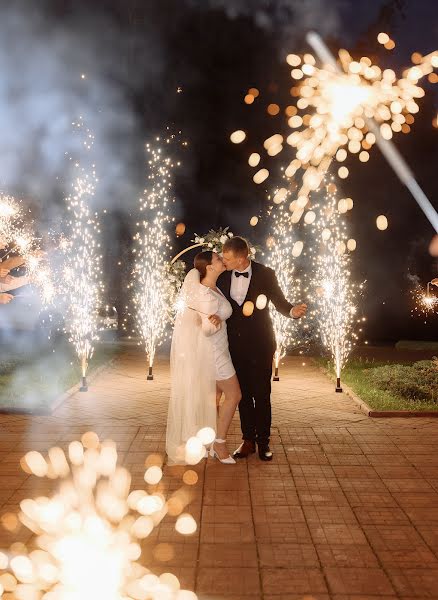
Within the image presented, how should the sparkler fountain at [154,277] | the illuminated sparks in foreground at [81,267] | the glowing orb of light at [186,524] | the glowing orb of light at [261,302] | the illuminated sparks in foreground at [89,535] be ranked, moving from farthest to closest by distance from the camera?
the sparkler fountain at [154,277] → the illuminated sparks in foreground at [81,267] → the glowing orb of light at [261,302] → the glowing orb of light at [186,524] → the illuminated sparks in foreground at [89,535]

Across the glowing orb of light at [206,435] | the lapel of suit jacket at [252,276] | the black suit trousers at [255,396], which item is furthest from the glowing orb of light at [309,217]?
the glowing orb of light at [206,435]

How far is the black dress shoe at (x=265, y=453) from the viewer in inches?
254

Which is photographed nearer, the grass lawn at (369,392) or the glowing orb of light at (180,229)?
the grass lawn at (369,392)

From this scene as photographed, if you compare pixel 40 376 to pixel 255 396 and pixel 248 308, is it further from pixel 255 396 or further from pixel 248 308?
pixel 248 308

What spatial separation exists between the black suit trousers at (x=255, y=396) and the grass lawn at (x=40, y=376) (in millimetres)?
3199

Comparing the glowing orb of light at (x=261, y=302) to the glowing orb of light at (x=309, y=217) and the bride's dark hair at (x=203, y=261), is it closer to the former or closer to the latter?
the bride's dark hair at (x=203, y=261)

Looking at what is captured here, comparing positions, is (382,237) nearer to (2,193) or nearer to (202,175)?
(202,175)

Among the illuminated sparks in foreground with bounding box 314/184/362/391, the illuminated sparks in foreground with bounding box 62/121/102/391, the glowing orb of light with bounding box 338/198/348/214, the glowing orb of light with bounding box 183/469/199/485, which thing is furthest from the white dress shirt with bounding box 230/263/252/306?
the glowing orb of light with bounding box 338/198/348/214

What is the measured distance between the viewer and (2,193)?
65.2 feet

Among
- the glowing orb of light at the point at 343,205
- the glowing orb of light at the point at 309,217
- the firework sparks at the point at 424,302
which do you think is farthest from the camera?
the firework sparks at the point at 424,302

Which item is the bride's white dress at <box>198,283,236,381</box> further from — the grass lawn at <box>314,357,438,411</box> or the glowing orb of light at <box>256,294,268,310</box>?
the grass lawn at <box>314,357,438,411</box>

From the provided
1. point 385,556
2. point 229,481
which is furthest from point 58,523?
point 385,556

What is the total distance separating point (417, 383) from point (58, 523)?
7406 millimetres

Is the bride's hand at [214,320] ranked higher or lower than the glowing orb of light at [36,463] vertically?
higher
